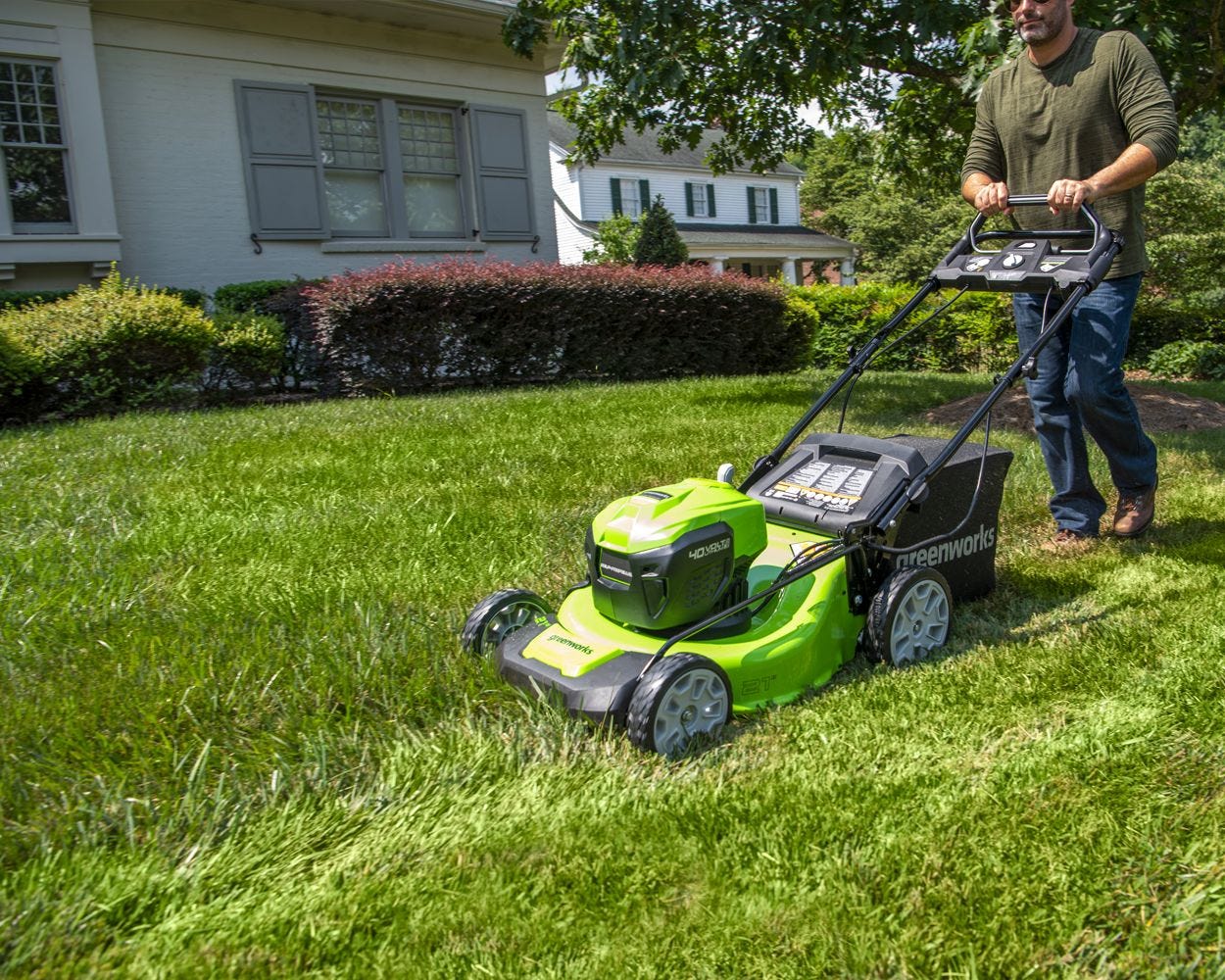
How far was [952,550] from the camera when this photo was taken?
315 cm

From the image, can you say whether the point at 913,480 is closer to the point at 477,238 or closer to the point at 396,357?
the point at 396,357

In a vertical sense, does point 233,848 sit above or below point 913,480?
below

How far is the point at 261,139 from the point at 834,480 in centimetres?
905

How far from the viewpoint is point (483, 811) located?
205cm

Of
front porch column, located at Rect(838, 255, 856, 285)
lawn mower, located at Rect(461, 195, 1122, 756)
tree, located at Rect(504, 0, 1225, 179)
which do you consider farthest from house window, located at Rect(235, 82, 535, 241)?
front porch column, located at Rect(838, 255, 856, 285)

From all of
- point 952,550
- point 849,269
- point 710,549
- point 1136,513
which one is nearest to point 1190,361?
point 1136,513

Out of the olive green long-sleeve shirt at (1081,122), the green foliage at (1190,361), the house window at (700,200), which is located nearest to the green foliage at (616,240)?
the house window at (700,200)

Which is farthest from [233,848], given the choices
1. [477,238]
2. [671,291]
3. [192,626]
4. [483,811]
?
[477,238]

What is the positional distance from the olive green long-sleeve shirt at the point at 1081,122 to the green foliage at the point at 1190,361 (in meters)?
11.3

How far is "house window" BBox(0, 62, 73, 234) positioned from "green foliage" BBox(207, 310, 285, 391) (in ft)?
6.94

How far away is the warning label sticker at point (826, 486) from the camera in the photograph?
2946mm

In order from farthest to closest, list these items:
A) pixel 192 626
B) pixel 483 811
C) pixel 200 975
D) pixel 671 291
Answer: pixel 671 291, pixel 192 626, pixel 483 811, pixel 200 975

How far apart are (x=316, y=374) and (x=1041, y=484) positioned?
20.2 ft

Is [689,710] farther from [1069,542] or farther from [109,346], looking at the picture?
[109,346]
